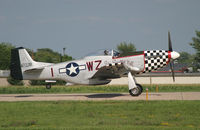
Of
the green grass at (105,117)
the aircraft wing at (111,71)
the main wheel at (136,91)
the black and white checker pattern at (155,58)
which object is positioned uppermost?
the black and white checker pattern at (155,58)

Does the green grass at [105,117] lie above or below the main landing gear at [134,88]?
below

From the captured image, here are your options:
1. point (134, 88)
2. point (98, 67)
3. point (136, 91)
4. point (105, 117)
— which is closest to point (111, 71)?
point (98, 67)

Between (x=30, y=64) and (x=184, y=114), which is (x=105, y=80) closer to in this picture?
(x=30, y=64)

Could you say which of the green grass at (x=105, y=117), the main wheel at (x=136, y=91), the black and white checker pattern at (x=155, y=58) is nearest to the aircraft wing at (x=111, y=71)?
the main wheel at (x=136, y=91)

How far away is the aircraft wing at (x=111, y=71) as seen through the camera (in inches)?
725

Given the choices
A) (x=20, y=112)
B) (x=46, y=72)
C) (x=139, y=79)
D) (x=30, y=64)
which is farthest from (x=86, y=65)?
(x=139, y=79)

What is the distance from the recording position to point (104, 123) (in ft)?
32.8

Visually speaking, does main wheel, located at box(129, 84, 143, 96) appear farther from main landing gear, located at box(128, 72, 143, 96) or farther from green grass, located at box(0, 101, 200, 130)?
green grass, located at box(0, 101, 200, 130)

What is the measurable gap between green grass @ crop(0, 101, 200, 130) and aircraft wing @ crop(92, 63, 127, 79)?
13.2ft

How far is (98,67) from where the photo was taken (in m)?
19.2

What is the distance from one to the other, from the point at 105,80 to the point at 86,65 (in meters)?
A: 1.53

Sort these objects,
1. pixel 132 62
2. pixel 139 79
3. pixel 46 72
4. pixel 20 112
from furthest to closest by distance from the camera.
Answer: pixel 139 79, pixel 46 72, pixel 132 62, pixel 20 112

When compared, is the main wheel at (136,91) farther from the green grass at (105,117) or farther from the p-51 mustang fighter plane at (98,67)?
the green grass at (105,117)

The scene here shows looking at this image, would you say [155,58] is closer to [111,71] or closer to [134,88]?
[134,88]
